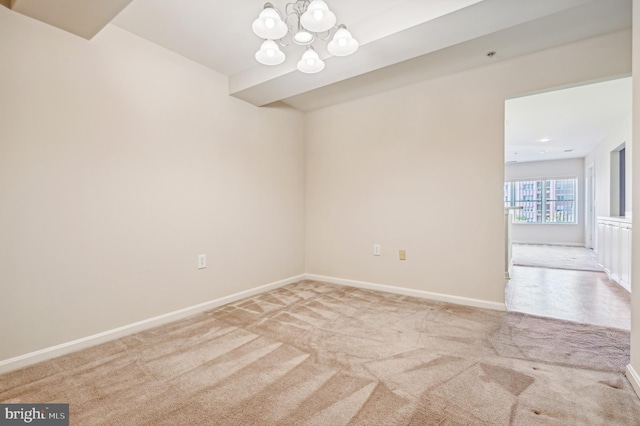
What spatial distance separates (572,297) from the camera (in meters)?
3.18

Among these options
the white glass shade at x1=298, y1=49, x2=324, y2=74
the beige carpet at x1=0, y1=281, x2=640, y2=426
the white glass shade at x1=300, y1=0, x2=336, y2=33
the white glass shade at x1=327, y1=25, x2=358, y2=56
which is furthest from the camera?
the white glass shade at x1=298, y1=49, x2=324, y2=74

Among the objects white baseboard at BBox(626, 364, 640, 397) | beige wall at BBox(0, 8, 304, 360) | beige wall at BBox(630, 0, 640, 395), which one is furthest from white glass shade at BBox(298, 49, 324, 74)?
white baseboard at BBox(626, 364, 640, 397)

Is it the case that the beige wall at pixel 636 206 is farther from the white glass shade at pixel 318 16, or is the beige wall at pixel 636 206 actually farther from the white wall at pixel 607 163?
the white wall at pixel 607 163

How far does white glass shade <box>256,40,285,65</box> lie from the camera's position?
1.95 metres

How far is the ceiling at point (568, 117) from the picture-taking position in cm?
363

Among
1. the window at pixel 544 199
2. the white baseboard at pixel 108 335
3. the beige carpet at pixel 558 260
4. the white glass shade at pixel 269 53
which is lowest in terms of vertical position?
the beige carpet at pixel 558 260

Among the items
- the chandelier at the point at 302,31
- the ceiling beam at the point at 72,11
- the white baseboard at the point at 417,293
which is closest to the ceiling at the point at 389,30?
the chandelier at the point at 302,31

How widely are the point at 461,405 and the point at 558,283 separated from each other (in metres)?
3.36

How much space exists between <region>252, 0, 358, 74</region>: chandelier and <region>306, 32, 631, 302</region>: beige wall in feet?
4.56

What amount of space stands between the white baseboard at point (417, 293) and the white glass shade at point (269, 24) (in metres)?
2.68

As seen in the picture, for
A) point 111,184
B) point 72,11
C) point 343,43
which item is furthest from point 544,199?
point 72,11

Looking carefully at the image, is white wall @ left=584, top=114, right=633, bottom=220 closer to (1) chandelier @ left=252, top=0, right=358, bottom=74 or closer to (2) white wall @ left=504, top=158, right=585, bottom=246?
(2) white wall @ left=504, top=158, right=585, bottom=246

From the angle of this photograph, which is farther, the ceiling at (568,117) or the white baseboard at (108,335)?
the ceiling at (568,117)

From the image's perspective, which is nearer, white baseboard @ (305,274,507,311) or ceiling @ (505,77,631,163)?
white baseboard @ (305,274,507,311)
